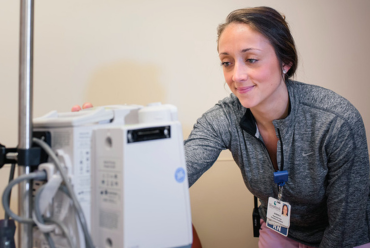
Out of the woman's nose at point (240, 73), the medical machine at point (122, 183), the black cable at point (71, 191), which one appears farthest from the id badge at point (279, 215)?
the black cable at point (71, 191)

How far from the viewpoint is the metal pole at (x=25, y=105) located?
57 cm

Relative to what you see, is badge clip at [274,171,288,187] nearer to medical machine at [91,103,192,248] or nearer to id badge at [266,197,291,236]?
id badge at [266,197,291,236]

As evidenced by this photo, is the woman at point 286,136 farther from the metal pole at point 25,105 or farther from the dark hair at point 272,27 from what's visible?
the metal pole at point 25,105

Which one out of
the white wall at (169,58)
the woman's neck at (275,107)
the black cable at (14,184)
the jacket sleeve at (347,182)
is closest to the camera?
the black cable at (14,184)

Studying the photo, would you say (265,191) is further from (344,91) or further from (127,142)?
(344,91)

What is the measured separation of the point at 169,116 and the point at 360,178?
76 cm

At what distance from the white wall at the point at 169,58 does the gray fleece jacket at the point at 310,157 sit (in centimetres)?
51

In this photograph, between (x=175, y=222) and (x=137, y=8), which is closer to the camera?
(x=175, y=222)

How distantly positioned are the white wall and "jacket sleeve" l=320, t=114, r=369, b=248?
697 mm

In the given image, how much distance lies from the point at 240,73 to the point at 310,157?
15.9 inches

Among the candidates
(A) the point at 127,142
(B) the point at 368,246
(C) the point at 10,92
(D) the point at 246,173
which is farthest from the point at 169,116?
(C) the point at 10,92

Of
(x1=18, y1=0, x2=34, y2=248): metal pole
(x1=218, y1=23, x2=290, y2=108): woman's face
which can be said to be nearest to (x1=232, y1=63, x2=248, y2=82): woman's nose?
(x1=218, y1=23, x2=290, y2=108): woman's face

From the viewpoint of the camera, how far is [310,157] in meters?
1.04

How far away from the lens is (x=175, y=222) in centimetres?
57
